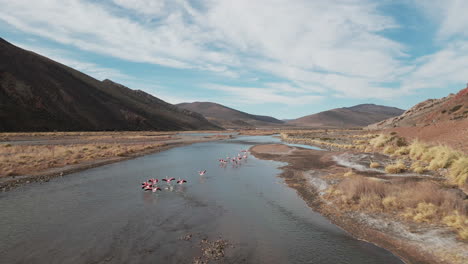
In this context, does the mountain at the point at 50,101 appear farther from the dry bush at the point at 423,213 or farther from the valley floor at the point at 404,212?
the dry bush at the point at 423,213

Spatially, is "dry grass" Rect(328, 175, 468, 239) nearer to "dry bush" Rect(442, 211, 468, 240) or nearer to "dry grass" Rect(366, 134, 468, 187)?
"dry bush" Rect(442, 211, 468, 240)

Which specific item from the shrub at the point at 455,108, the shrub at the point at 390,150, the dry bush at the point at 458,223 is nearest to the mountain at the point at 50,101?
the shrub at the point at 390,150

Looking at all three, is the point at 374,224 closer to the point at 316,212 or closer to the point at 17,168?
the point at 316,212

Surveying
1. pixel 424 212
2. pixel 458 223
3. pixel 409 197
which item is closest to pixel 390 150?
pixel 409 197

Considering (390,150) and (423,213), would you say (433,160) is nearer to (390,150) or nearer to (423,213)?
(390,150)

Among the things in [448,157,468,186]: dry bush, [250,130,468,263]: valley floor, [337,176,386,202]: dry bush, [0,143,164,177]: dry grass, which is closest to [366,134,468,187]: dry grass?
[448,157,468,186]: dry bush
